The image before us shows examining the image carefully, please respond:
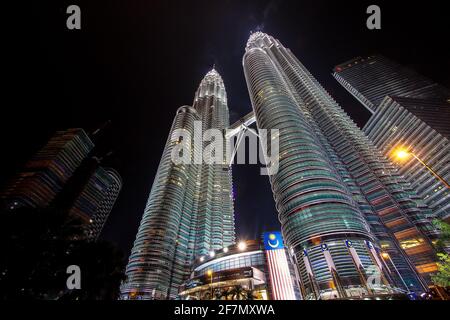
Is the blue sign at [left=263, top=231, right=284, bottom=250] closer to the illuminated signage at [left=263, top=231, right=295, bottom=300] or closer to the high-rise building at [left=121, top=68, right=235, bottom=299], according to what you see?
the illuminated signage at [left=263, top=231, right=295, bottom=300]

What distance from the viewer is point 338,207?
259 ft

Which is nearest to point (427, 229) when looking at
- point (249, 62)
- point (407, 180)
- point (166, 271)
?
point (407, 180)

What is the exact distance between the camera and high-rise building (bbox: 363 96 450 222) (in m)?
106

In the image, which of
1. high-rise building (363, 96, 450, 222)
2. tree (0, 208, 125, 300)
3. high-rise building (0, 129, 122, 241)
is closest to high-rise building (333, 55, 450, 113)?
high-rise building (363, 96, 450, 222)

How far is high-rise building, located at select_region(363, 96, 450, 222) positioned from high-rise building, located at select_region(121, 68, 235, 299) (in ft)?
335

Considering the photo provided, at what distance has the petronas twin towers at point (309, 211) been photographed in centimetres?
7088

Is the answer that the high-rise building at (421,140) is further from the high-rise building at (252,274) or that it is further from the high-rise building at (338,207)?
the high-rise building at (252,274)

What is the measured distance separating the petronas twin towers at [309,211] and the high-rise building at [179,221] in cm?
55

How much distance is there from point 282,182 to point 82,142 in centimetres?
17857

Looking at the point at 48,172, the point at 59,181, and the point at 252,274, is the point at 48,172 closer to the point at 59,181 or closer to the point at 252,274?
the point at 59,181

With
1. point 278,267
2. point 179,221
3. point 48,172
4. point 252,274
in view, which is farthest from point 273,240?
point 48,172

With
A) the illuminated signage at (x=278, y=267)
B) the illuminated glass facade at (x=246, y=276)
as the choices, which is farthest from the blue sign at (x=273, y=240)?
the illuminated glass facade at (x=246, y=276)

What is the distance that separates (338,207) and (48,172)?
17944 cm
